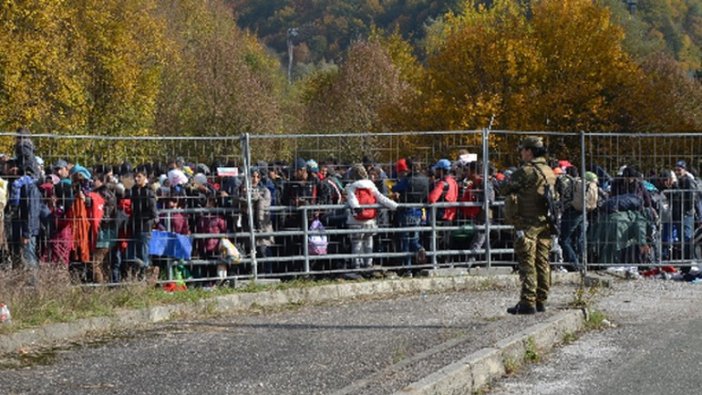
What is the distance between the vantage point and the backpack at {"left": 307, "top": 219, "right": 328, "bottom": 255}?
18.8m

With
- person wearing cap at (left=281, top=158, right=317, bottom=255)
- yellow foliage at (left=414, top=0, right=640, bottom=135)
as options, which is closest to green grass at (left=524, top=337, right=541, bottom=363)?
person wearing cap at (left=281, top=158, right=317, bottom=255)

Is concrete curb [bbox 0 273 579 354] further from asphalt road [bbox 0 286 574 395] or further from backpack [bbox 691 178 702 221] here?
backpack [bbox 691 178 702 221]

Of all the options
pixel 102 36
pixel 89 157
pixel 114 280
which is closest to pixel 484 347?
pixel 114 280

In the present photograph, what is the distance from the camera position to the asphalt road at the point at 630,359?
11.0 metres

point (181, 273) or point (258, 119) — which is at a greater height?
point (258, 119)

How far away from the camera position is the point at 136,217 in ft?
55.4

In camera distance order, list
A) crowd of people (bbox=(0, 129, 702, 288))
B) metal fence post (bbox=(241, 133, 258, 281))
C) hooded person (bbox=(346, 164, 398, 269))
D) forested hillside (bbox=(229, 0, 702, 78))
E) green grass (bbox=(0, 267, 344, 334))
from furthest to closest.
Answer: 1. forested hillside (bbox=(229, 0, 702, 78))
2. hooded person (bbox=(346, 164, 398, 269))
3. metal fence post (bbox=(241, 133, 258, 281))
4. crowd of people (bbox=(0, 129, 702, 288))
5. green grass (bbox=(0, 267, 344, 334))

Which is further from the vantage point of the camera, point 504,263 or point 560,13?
point 560,13

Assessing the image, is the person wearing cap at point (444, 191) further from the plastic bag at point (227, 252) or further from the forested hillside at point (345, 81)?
the forested hillside at point (345, 81)

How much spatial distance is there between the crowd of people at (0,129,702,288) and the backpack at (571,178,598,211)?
0.07ft

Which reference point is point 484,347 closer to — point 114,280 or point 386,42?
point 114,280

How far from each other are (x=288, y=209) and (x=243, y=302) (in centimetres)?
264

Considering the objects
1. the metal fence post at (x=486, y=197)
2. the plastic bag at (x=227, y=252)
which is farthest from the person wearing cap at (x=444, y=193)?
the plastic bag at (x=227, y=252)

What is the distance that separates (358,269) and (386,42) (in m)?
82.3
